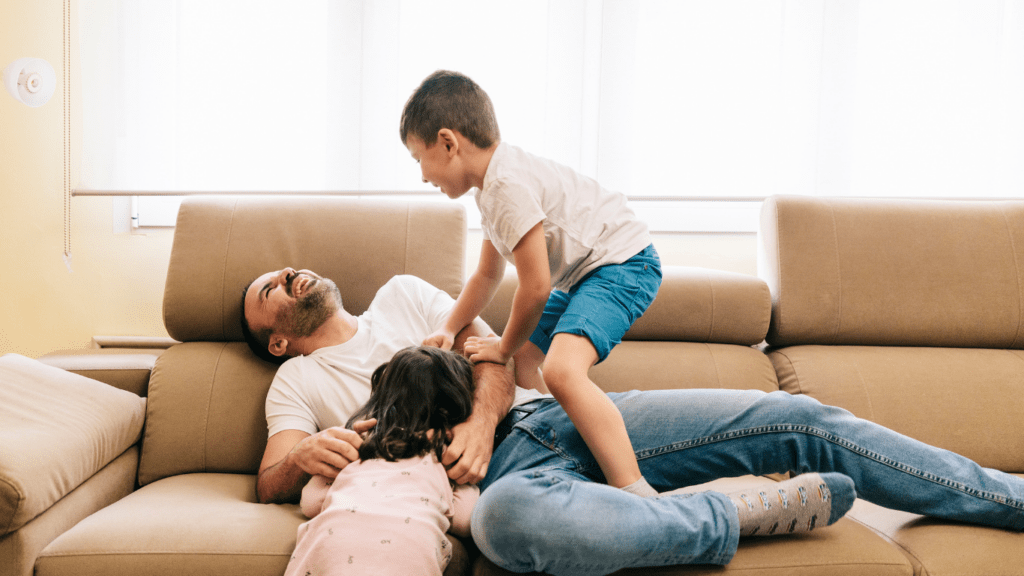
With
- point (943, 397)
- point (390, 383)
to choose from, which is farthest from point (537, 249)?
point (943, 397)

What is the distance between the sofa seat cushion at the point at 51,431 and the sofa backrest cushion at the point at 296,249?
0.99 ft

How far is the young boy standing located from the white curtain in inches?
46.0

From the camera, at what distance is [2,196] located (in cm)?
225

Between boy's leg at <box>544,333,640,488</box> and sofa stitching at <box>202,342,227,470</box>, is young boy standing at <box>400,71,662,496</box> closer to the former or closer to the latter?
boy's leg at <box>544,333,640,488</box>

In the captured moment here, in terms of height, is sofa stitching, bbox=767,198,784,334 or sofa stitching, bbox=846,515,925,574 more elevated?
sofa stitching, bbox=767,198,784,334

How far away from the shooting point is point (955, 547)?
1044 millimetres

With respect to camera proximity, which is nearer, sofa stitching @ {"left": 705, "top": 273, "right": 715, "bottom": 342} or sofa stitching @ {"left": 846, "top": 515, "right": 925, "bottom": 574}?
sofa stitching @ {"left": 846, "top": 515, "right": 925, "bottom": 574}

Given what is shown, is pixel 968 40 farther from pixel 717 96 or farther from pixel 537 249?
pixel 537 249

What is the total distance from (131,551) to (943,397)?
1888 millimetres

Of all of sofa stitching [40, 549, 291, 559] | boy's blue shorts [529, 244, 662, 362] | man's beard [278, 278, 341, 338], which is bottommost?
sofa stitching [40, 549, 291, 559]

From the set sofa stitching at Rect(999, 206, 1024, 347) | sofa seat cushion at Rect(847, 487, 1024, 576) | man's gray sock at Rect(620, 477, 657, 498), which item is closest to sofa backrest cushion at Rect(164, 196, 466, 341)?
man's gray sock at Rect(620, 477, 657, 498)

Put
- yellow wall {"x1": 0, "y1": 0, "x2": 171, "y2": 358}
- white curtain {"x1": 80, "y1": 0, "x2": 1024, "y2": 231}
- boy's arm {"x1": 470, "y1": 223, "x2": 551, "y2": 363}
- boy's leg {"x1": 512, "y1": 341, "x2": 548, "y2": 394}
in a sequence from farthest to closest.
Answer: white curtain {"x1": 80, "y1": 0, "x2": 1024, "y2": 231} → yellow wall {"x1": 0, "y1": 0, "x2": 171, "y2": 358} → boy's leg {"x1": 512, "y1": 341, "x2": 548, "y2": 394} → boy's arm {"x1": 470, "y1": 223, "x2": 551, "y2": 363}

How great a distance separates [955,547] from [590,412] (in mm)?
649

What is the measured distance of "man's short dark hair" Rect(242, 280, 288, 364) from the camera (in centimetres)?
157
